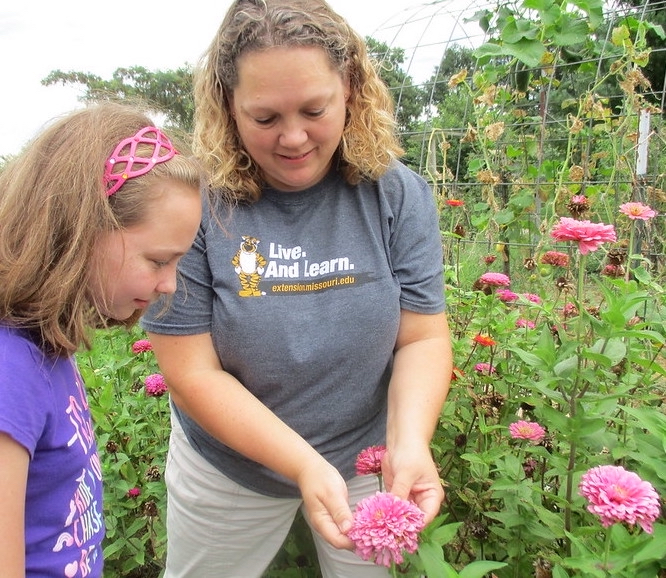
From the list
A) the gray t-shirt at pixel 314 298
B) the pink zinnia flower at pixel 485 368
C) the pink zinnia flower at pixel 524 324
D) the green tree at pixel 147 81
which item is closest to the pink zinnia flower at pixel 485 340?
the pink zinnia flower at pixel 485 368

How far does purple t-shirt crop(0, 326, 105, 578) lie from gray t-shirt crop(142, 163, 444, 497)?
0.27m

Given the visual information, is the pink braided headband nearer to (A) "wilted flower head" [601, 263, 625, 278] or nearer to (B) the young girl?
(B) the young girl

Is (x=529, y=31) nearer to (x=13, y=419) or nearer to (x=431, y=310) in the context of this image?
(x=431, y=310)

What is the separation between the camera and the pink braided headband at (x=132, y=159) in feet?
3.10

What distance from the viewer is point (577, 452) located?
1.29 meters

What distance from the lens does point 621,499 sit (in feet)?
2.85

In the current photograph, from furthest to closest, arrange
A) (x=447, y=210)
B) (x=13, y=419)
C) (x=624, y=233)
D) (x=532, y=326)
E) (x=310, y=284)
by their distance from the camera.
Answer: (x=447, y=210) < (x=624, y=233) < (x=532, y=326) < (x=310, y=284) < (x=13, y=419)

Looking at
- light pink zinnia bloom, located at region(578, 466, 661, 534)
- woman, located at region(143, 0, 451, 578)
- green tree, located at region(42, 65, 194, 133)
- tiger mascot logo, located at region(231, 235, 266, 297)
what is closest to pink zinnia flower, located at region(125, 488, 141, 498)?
woman, located at region(143, 0, 451, 578)

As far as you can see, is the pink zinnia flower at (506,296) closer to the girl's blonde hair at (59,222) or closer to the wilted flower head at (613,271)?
the wilted flower head at (613,271)

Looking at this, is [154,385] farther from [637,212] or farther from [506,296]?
[637,212]

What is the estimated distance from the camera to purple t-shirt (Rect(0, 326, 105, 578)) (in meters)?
0.82

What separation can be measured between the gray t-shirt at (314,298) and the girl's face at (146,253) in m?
0.20

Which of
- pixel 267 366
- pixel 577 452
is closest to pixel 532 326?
pixel 577 452

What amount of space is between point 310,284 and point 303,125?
0.93ft
